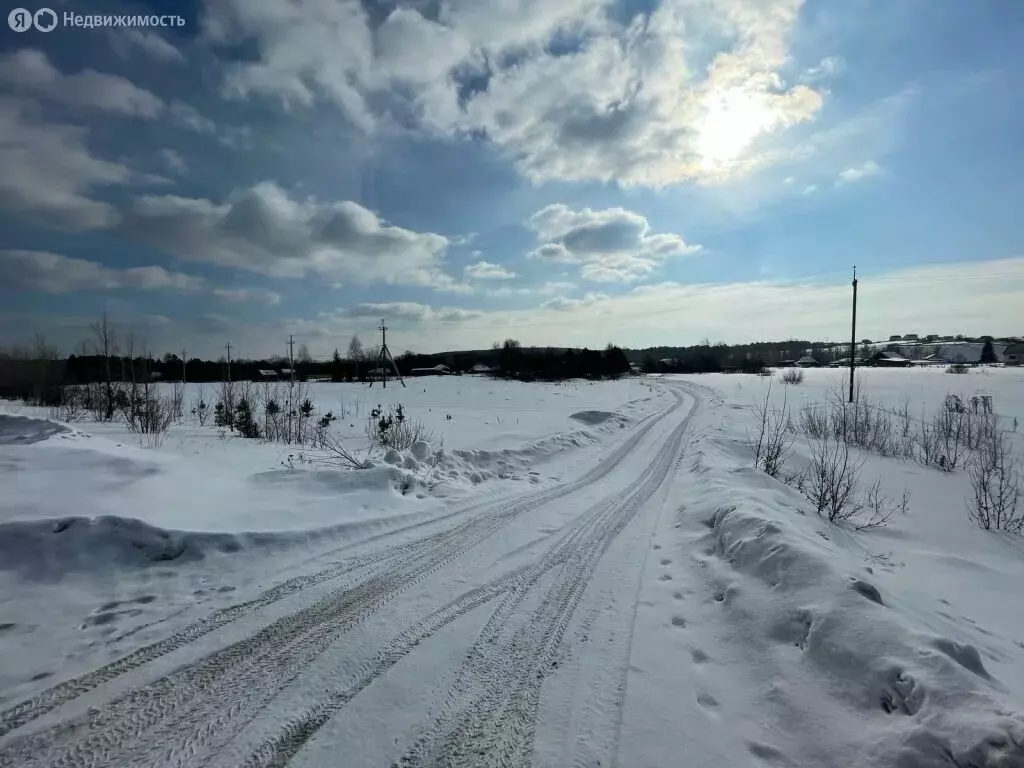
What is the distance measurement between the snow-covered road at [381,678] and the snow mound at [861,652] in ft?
3.43

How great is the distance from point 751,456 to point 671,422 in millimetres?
7544

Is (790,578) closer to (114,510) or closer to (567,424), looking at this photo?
(114,510)

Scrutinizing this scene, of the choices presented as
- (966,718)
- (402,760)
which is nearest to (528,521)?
(402,760)

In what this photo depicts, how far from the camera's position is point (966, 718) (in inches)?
99.7

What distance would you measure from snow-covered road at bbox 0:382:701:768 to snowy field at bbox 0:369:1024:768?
0.7 inches

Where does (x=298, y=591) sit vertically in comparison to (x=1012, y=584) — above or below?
above

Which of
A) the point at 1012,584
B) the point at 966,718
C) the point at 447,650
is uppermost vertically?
the point at 966,718

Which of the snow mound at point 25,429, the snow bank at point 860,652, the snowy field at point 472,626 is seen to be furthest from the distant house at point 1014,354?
the snow mound at point 25,429

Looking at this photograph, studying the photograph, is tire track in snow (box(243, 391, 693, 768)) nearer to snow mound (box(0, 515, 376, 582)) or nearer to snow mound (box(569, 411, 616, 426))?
snow mound (box(0, 515, 376, 582))

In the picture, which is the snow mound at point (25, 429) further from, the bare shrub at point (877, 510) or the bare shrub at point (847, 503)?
the bare shrub at point (877, 510)

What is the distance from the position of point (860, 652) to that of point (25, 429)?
42.8 ft

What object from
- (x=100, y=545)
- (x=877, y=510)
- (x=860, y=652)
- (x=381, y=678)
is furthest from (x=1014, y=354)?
(x=100, y=545)

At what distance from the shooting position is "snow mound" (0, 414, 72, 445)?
336 inches

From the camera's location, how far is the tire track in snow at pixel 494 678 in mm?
2701
